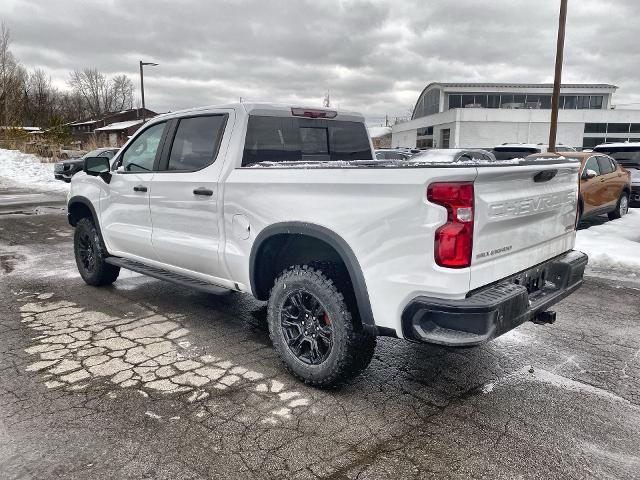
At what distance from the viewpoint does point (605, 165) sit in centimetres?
1078

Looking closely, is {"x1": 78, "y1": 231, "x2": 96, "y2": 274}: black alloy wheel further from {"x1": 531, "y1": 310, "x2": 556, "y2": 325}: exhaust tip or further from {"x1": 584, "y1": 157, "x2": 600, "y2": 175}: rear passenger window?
{"x1": 584, "y1": 157, "x2": 600, "y2": 175}: rear passenger window

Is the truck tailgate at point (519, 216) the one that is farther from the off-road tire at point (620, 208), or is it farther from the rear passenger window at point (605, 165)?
the off-road tire at point (620, 208)

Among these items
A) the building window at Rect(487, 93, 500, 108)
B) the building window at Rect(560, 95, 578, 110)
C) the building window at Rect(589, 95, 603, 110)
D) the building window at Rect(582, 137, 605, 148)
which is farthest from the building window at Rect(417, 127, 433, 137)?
the building window at Rect(589, 95, 603, 110)

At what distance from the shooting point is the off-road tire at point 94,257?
18.4 ft

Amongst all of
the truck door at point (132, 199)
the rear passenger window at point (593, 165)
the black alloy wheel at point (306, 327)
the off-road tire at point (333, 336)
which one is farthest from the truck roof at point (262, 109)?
the rear passenger window at point (593, 165)

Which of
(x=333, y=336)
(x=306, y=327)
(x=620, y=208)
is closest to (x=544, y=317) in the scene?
(x=333, y=336)

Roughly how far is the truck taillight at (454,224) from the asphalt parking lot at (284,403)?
1065 mm

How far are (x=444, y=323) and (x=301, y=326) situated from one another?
113cm

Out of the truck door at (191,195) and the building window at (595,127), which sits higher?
the building window at (595,127)

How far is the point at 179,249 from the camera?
4.33 m

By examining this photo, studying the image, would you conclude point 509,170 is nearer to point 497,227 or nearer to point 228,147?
point 497,227

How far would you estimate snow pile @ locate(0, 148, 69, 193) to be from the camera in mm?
21236

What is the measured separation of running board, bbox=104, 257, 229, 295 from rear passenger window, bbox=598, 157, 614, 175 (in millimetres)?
9367

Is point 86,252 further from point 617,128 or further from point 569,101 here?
point 569,101
